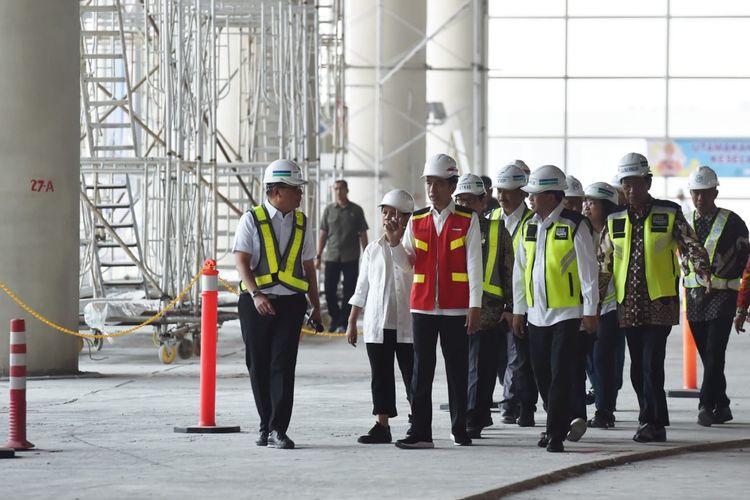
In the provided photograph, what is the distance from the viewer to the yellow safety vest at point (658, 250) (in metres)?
10.3

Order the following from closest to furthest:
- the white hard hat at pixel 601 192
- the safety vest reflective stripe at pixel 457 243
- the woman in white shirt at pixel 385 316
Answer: the safety vest reflective stripe at pixel 457 243 < the woman in white shirt at pixel 385 316 < the white hard hat at pixel 601 192

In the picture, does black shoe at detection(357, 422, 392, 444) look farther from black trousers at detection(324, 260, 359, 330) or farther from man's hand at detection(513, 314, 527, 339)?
black trousers at detection(324, 260, 359, 330)

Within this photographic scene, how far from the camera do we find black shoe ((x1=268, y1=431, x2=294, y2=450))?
31.4 feet

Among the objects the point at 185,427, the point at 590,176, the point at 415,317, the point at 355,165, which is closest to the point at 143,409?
the point at 185,427

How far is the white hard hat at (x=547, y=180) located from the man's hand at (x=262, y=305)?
1.68 m

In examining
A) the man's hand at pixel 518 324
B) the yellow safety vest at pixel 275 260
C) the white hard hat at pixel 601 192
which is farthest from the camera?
the white hard hat at pixel 601 192

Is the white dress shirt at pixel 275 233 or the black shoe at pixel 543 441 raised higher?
the white dress shirt at pixel 275 233

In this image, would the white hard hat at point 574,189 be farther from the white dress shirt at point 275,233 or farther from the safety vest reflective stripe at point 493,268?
the white dress shirt at point 275,233

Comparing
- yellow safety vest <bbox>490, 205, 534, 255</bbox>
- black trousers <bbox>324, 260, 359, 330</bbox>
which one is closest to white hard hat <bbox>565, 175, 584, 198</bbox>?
yellow safety vest <bbox>490, 205, 534, 255</bbox>

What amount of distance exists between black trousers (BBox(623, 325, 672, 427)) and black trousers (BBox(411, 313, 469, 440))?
48.5 inches

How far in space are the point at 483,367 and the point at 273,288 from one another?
1.61m

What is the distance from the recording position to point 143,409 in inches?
468

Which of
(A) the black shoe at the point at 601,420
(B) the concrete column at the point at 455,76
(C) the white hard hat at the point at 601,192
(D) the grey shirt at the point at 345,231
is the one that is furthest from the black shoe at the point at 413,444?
(B) the concrete column at the point at 455,76

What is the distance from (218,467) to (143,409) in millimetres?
3235
